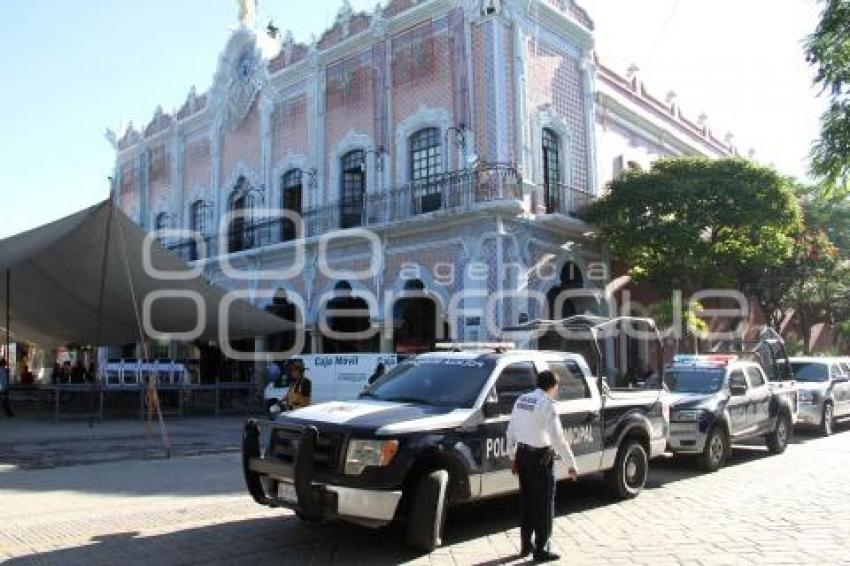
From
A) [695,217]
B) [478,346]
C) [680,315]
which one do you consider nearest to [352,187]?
[695,217]

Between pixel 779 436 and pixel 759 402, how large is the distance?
992mm

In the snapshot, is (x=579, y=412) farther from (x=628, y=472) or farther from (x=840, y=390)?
(x=840, y=390)

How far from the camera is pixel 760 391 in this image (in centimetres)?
1397

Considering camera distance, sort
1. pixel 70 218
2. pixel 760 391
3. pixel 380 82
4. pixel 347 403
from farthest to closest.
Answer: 1. pixel 380 82
2. pixel 70 218
3. pixel 760 391
4. pixel 347 403

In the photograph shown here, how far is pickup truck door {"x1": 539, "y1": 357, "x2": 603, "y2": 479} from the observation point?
340 inches

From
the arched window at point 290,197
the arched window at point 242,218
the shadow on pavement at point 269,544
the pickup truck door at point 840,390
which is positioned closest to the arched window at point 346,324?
the arched window at point 290,197

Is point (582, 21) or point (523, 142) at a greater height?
point (582, 21)

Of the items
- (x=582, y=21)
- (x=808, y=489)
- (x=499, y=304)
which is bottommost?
(x=808, y=489)

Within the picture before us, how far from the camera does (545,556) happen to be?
6715 millimetres

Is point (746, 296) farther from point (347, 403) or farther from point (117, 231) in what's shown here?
point (347, 403)

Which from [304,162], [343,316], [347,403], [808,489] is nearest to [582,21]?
[304,162]

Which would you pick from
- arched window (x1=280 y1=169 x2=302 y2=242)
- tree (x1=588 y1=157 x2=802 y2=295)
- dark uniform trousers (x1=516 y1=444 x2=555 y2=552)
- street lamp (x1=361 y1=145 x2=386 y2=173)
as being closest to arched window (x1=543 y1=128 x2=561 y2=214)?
tree (x1=588 y1=157 x2=802 y2=295)

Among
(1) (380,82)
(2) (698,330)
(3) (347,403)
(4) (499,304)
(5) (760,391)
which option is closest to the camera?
(3) (347,403)

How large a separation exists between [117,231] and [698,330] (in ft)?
49.3
